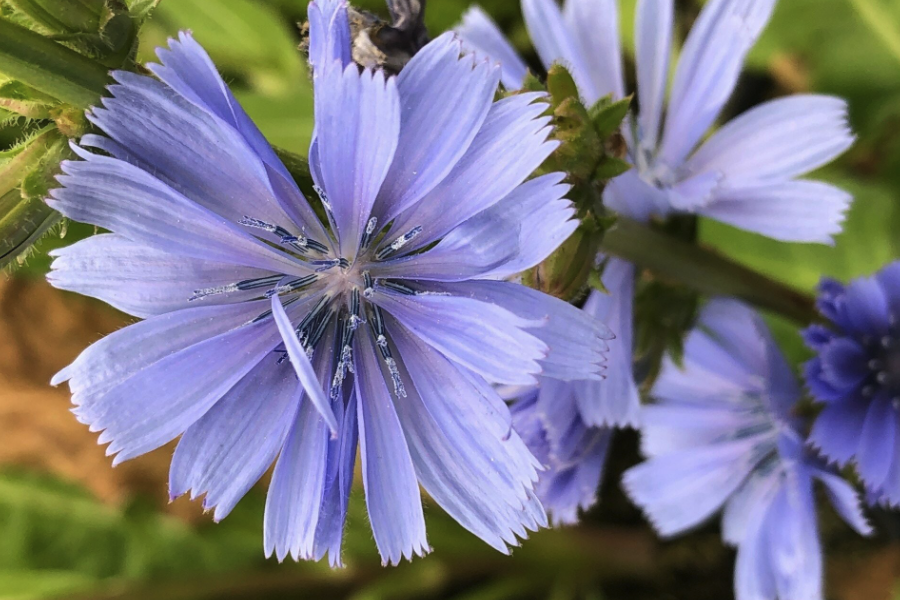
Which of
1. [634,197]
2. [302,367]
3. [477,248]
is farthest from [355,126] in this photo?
[634,197]

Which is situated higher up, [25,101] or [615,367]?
[25,101]

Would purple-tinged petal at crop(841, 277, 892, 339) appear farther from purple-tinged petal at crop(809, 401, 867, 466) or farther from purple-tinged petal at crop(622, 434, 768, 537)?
purple-tinged petal at crop(622, 434, 768, 537)

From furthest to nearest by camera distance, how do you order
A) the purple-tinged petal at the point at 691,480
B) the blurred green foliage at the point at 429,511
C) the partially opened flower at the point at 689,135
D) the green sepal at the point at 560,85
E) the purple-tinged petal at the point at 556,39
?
the blurred green foliage at the point at 429,511 < the purple-tinged petal at the point at 691,480 < the purple-tinged petal at the point at 556,39 < the partially opened flower at the point at 689,135 < the green sepal at the point at 560,85

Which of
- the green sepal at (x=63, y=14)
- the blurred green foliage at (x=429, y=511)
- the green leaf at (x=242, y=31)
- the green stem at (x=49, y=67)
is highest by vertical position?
the green leaf at (x=242, y=31)

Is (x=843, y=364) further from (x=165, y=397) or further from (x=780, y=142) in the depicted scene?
(x=165, y=397)

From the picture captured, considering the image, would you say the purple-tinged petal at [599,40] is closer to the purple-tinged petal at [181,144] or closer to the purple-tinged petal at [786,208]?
the purple-tinged petal at [786,208]

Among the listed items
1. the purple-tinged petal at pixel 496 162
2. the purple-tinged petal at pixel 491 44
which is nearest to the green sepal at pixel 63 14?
the purple-tinged petal at pixel 496 162

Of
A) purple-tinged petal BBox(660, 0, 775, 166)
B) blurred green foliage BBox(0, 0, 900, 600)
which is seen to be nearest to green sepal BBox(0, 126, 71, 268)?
purple-tinged petal BBox(660, 0, 775, 166)
